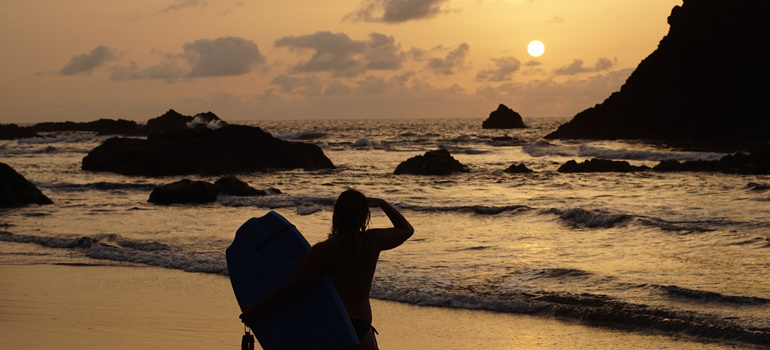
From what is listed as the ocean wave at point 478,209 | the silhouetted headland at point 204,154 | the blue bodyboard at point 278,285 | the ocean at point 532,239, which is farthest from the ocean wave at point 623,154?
the blue bodyboard at point 278,285

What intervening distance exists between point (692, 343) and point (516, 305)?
189 centimetres

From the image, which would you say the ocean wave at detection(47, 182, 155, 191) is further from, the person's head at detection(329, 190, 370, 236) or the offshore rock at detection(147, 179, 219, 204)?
the person's head at detection(329, 190, 370, 236)

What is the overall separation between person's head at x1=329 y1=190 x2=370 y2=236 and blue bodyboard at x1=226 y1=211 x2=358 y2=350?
0.26 m

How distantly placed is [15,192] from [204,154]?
12.5 m

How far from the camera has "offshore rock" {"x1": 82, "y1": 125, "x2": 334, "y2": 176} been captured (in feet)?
97.5

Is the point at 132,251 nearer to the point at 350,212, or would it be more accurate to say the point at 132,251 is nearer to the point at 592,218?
the point at 592,218

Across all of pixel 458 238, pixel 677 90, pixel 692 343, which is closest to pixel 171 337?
pixel 692 343

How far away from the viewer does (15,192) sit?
1797 centimetres

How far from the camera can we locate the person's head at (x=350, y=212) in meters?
3.50

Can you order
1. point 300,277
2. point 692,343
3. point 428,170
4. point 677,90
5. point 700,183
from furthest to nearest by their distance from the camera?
point 677,90 → point 428,170 → point 700,183 → point 692,343 → point 300,277

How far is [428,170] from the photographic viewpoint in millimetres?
27359

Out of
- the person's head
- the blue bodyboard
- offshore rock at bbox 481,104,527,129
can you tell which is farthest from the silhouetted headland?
offshore rock at bbox 481,104,527,129

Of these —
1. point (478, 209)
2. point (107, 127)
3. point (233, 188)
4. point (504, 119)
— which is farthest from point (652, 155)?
point (107, 127)

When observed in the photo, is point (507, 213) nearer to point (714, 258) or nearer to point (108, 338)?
point (714, 258)
